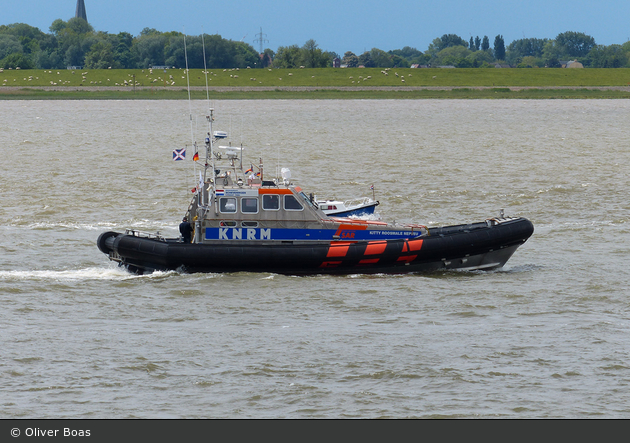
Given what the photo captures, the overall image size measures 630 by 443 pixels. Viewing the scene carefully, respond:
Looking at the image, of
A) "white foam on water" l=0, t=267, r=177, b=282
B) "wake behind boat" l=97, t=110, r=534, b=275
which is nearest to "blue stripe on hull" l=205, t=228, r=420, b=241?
"wake behind boat" l=97, t=110, r=534, b=275

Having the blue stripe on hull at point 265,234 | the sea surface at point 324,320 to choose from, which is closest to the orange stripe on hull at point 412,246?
the sea surface at point 324,320

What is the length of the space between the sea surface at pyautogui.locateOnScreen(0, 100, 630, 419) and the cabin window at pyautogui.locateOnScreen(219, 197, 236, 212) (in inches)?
61.6

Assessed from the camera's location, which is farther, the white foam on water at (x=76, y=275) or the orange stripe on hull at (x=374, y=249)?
the white foam on water at (x=76, y=275)

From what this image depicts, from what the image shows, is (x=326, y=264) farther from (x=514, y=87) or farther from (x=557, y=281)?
(x=514, y=87)

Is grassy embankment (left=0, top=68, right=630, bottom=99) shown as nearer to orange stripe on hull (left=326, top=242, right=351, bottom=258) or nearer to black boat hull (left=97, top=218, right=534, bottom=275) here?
black boat hull (left=97, top=218, right=534, bottom=275)

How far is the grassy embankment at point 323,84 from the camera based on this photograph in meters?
104

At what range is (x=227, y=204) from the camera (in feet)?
66.0

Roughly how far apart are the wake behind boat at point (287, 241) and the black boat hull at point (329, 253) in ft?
0.08

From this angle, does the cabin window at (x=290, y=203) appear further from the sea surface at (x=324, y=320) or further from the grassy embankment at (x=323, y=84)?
the grassy embankment at (x=323, y=84)

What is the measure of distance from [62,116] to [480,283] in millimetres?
67040

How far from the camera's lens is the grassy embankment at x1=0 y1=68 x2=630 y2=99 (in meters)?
104

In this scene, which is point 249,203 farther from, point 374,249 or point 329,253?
point 374,249

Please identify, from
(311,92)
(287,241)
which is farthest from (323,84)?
(287,241)

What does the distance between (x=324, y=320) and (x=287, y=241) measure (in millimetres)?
3830
